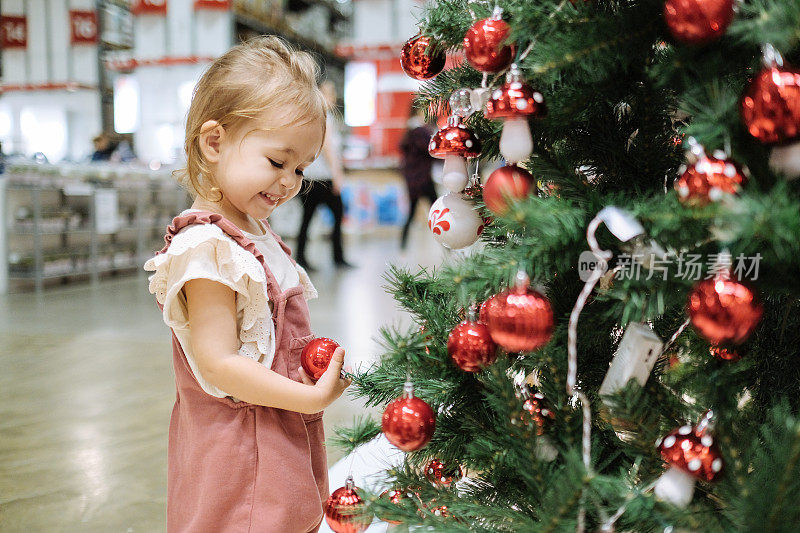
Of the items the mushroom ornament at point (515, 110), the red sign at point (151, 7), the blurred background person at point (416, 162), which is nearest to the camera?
the mushroom ornament at point (515, 110)

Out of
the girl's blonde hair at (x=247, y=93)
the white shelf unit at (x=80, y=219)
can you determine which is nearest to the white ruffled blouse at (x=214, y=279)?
the girl's blonde hair at (x=247, y=93)

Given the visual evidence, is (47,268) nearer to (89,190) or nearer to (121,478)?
(89,190)

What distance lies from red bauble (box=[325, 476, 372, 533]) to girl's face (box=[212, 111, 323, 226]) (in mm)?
403

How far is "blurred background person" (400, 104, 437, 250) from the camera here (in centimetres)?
579

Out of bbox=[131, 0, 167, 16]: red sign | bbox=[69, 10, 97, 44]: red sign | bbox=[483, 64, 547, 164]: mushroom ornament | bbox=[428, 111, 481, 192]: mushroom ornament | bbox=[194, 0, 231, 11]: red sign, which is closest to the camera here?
bbox=[483, 64, 547, 164]: mushroom ornament

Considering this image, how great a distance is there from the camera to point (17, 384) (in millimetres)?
2461

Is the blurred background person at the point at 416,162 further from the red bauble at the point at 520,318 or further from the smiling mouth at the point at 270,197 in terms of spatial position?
the red bauble at the point at 520,318

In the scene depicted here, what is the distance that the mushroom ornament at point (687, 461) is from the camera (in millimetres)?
590

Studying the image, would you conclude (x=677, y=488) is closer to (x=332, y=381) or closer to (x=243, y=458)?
(x=332, y=381)

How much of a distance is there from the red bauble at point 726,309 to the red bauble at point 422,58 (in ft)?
1.56

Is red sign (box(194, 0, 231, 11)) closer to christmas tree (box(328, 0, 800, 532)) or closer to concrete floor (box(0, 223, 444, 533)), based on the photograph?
concrete floor (box(0, 223, 444, 533))

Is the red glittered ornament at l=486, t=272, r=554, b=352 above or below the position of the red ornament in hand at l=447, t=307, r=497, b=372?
above

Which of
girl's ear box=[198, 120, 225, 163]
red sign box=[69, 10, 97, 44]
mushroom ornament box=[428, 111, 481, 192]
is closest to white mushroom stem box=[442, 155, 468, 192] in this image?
mushroom ornament box=[428, 111, 481, 192]

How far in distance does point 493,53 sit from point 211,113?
1.40 feet
